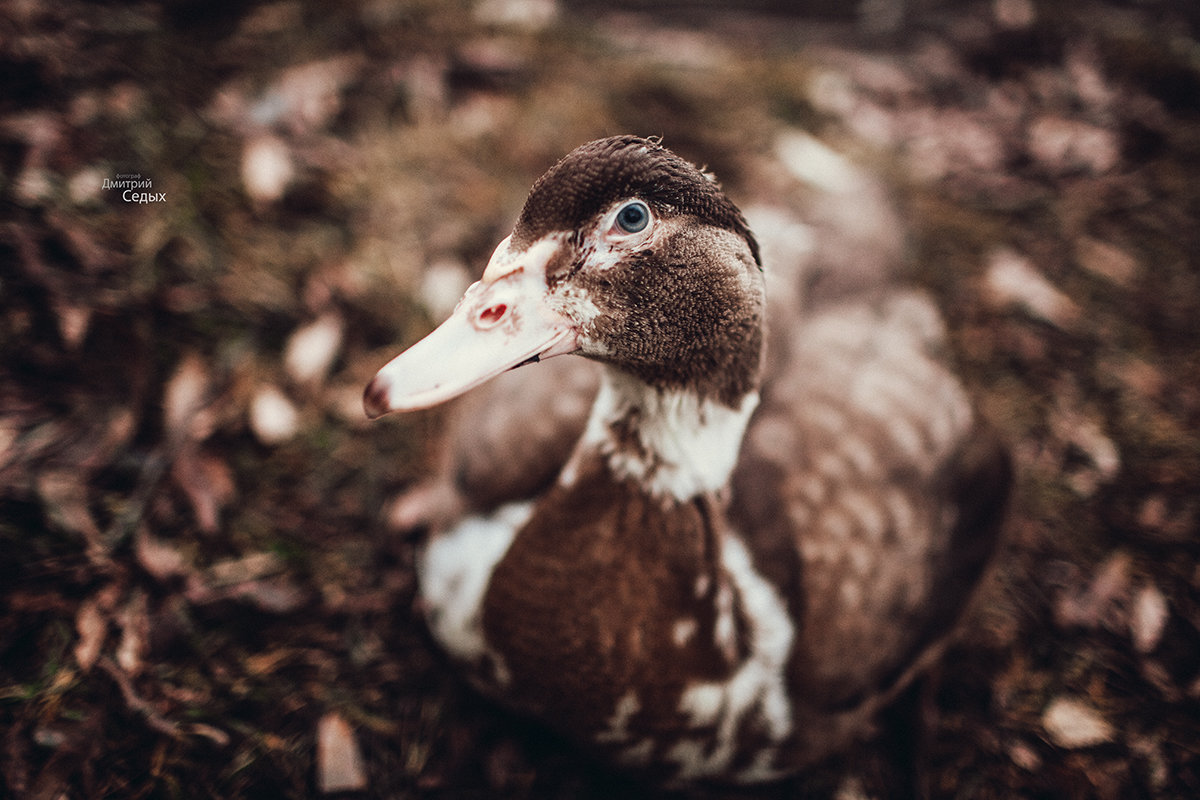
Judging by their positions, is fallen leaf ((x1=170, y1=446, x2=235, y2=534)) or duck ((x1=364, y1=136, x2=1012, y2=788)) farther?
fallen leaf ((x1=170, y1=446, x2=235, y2=534))

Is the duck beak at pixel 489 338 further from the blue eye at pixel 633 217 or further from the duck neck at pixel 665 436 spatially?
the duck neck at pixel 665 436

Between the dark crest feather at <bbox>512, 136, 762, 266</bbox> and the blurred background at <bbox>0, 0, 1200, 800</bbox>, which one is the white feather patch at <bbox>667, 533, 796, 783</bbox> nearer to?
the blurred background at <bbox>0, 0, 1200, 800</bbox>

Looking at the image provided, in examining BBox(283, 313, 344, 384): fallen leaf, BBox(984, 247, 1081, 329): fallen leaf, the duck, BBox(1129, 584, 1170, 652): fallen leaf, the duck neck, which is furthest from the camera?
BBox(984, 247, 1081, 329): fallen leaf

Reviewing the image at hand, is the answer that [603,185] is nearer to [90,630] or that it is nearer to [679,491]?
[679,491]

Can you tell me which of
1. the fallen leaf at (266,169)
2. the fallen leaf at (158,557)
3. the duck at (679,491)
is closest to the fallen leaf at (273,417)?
the fallen leaf at (158,557)

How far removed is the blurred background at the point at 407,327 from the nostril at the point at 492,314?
1.06 metres

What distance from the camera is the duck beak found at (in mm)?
1006

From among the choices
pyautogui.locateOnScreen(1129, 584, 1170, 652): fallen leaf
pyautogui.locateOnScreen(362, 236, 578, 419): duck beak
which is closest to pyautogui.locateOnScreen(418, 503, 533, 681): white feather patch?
pyautogui.locateOnScreen(362, 236, 578, 419): duck beak

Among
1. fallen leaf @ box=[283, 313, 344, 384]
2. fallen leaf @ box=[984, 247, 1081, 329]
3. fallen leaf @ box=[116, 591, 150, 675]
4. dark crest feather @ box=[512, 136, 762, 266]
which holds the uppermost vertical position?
dark crest feather @ box=[512, 136, 762, 266]

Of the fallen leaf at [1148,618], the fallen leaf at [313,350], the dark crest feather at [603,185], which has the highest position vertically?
the dark crest feather at [603,185]

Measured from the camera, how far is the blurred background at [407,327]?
1.62m

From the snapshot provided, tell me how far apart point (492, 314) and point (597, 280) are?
0.17m

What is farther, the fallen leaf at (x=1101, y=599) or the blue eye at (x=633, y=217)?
the fallen leaf at (x=1101, y=599)

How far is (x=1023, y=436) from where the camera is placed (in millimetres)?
2441
